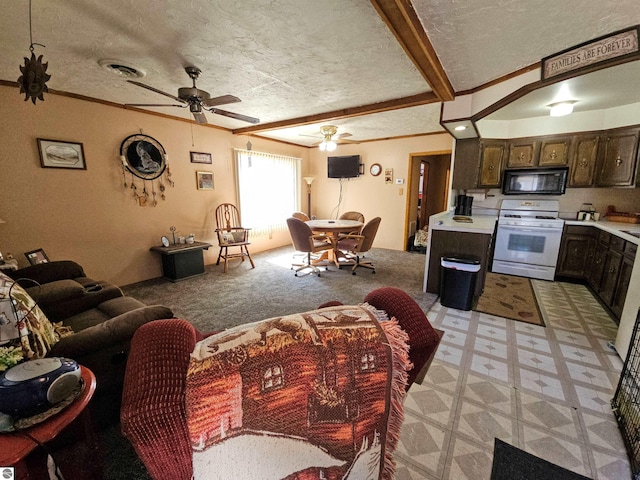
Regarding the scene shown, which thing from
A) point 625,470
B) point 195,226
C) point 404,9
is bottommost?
point 625,470

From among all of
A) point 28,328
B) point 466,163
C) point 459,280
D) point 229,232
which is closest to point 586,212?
point 466,163

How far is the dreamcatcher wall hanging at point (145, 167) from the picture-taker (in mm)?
3374

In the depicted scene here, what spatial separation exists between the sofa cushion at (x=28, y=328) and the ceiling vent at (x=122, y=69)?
1841mm

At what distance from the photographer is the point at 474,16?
1.52m

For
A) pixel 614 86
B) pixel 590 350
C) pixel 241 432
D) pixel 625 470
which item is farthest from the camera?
pixel 614 86

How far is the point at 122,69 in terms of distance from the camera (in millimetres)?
2201

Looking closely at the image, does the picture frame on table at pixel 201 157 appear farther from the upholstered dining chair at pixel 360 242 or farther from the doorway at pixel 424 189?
the doorway at pixel 424 189

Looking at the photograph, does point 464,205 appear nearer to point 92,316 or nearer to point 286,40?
point 286,40

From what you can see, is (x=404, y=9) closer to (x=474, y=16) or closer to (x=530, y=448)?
(x=474, y=16)

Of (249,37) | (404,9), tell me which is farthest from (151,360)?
(249,37)

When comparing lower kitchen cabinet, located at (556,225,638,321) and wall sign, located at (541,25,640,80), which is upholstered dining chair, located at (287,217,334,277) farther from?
lower kitchen cabinet, located at (556,225,638,321)

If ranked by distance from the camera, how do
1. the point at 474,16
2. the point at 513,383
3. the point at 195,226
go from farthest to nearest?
1. the point at 195,226
2. the point at 513,383
3. the point at 474,16

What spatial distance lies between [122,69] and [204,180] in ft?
6.97

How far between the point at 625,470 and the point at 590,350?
3.81ft
